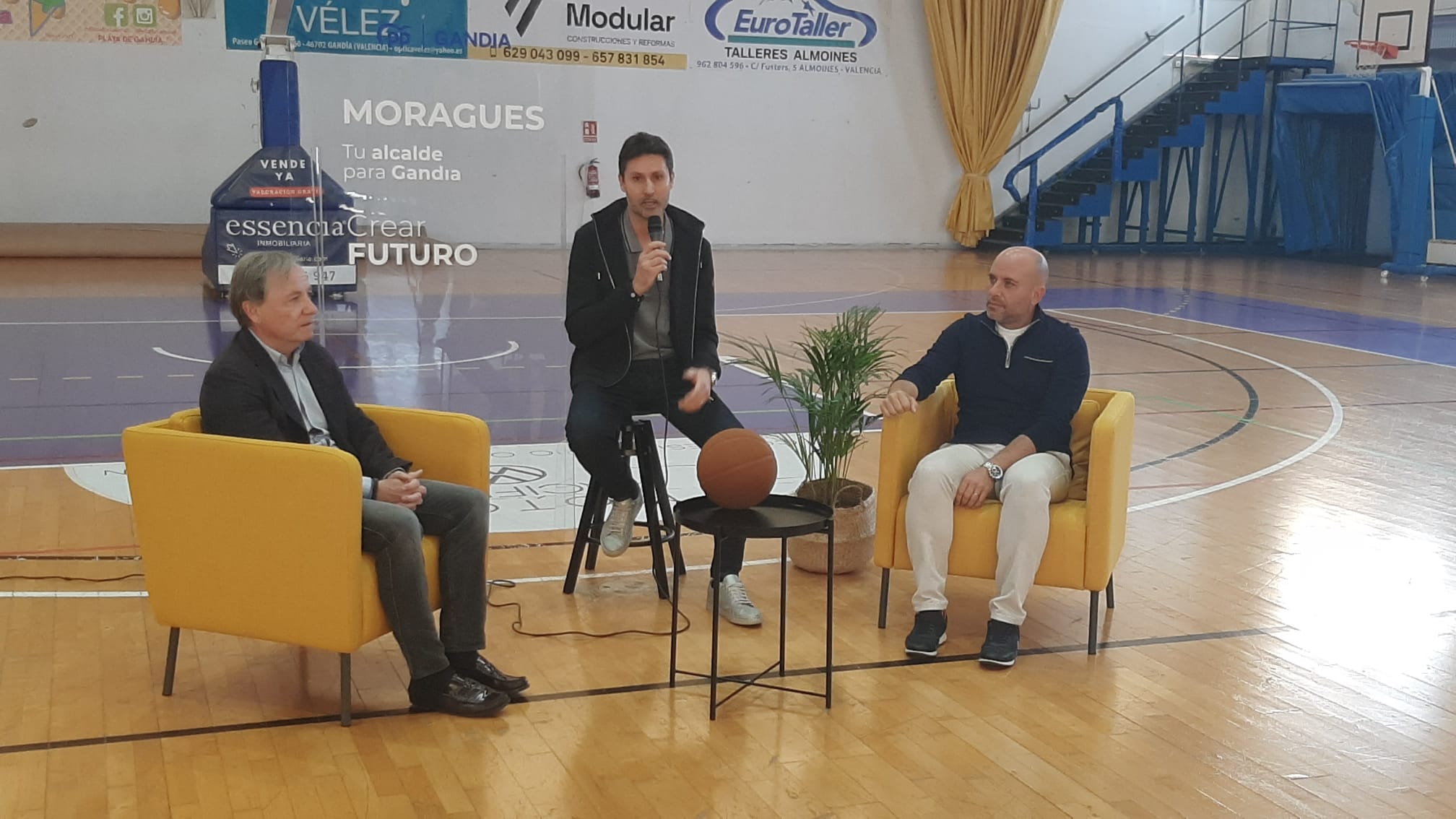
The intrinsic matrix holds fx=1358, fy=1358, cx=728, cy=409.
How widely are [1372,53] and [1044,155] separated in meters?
3.98

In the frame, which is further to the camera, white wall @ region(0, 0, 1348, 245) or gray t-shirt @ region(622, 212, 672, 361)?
white wall @ region(0, 0, 1348, 245)

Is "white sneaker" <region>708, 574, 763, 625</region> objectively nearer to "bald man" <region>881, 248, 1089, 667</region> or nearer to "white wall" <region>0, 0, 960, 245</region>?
"bald man" <region>881, 248, 1089, 667</region>

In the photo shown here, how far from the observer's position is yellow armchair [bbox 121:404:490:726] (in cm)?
328

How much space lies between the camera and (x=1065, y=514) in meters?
4.03

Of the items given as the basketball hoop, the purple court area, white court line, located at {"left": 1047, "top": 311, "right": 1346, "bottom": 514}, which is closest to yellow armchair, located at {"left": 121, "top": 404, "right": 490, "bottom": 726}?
the purple court area

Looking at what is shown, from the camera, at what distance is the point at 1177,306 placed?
41.5 ft

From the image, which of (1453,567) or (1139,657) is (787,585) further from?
(1453,567)

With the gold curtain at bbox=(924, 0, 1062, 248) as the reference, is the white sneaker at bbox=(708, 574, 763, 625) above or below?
below

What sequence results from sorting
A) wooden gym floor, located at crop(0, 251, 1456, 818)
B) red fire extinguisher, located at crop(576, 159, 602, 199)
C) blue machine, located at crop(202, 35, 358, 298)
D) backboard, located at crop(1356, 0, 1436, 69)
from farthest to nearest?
backboard, located at crop(1356, 0, 1436, 69) < blue machine, located at crop(202, 35, 358, 298) < red fire extinguisher, located at crop(576, 159, 602, 199) < wooden gym floor, located at crop(0, 251, 1456, 818)

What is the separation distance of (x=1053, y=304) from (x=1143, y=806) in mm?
9913

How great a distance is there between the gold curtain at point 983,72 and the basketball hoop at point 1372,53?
3.54 m

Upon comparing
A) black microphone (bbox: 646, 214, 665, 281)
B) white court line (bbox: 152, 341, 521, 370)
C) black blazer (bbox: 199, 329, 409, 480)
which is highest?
black microphone (bbox: 646, 214, 665, 281)

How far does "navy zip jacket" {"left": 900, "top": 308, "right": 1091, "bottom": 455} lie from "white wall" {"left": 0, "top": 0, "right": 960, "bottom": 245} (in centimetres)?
144

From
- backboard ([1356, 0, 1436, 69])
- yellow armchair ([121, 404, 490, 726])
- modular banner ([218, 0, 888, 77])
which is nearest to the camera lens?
yellow armchair ([121, 404, 490, 726])
